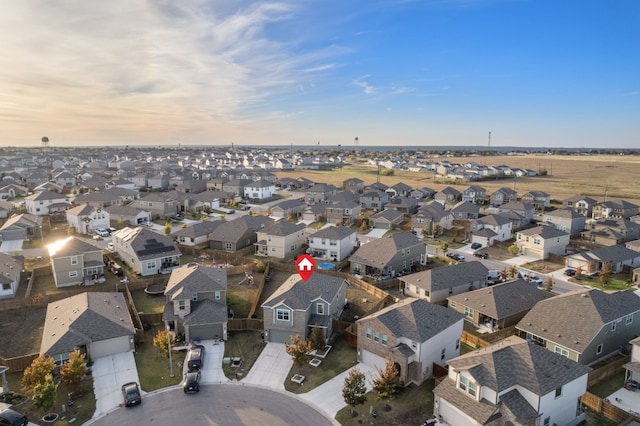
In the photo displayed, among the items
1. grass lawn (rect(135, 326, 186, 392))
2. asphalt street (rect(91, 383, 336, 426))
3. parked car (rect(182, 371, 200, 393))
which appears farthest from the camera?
grass lawn (rect(135, 326, 186, 392))

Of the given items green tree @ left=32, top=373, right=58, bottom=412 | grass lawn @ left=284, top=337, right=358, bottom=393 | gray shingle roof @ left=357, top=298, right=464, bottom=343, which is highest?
gray shingle roof @ left=357, top=298, right=464, bottom=343

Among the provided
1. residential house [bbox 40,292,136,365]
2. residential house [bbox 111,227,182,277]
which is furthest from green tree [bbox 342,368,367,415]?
residential house [bbox 111,227,182,277]

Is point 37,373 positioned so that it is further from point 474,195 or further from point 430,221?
point 474,195

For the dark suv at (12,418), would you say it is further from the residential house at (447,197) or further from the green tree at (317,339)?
the residential house at (447,197)

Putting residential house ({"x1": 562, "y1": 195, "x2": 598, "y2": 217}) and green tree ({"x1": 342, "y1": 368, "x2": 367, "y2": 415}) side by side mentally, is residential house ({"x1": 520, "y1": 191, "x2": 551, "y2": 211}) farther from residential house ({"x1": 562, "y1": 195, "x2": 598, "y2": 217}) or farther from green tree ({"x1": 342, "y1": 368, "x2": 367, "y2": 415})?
green tree ({"x1": 342, "y1": 368, "x2": 367, "y2": 415})

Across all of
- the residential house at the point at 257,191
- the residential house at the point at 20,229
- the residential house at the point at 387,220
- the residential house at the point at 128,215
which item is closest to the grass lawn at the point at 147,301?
the residential house at the point at 20,229

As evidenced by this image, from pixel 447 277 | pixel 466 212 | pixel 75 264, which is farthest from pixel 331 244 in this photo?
pixel 466 212
